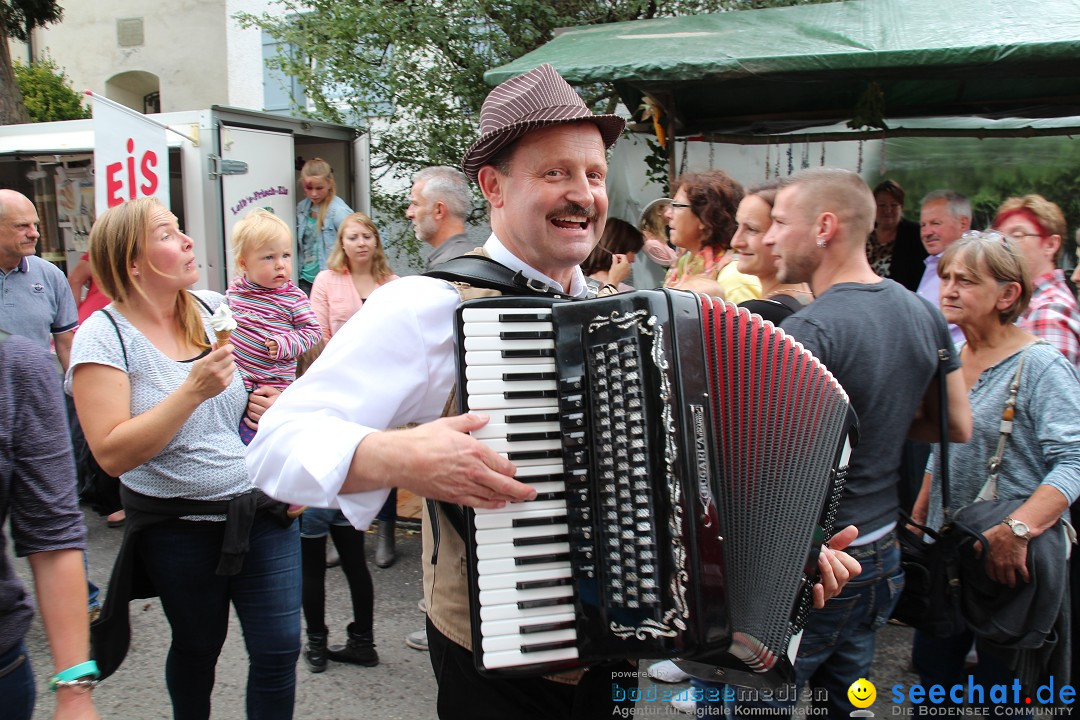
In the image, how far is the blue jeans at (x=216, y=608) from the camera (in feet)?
8.20

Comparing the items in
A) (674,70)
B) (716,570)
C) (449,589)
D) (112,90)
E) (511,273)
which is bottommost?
(449,589)

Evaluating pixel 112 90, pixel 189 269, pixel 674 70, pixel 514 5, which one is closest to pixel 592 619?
pixel 189 269

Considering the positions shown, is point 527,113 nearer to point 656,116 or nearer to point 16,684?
point 16,684

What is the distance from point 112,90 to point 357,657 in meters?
17.8

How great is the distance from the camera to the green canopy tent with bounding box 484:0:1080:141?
14.6ft

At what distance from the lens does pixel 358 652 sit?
3.88 meters

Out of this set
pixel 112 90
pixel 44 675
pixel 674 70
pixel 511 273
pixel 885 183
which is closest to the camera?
pixel 511 273

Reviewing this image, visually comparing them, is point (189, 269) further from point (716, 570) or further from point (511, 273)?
point (716, 570)

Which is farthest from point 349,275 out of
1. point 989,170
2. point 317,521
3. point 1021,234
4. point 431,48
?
point 989,170

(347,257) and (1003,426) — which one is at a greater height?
(347,257)

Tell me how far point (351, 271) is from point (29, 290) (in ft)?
6.04

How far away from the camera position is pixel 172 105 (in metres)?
16.5

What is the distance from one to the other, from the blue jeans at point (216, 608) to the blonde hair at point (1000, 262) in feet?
8.13

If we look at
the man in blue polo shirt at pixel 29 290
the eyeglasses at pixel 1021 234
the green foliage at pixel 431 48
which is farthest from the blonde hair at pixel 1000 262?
the green foliage at pixel 431 48
